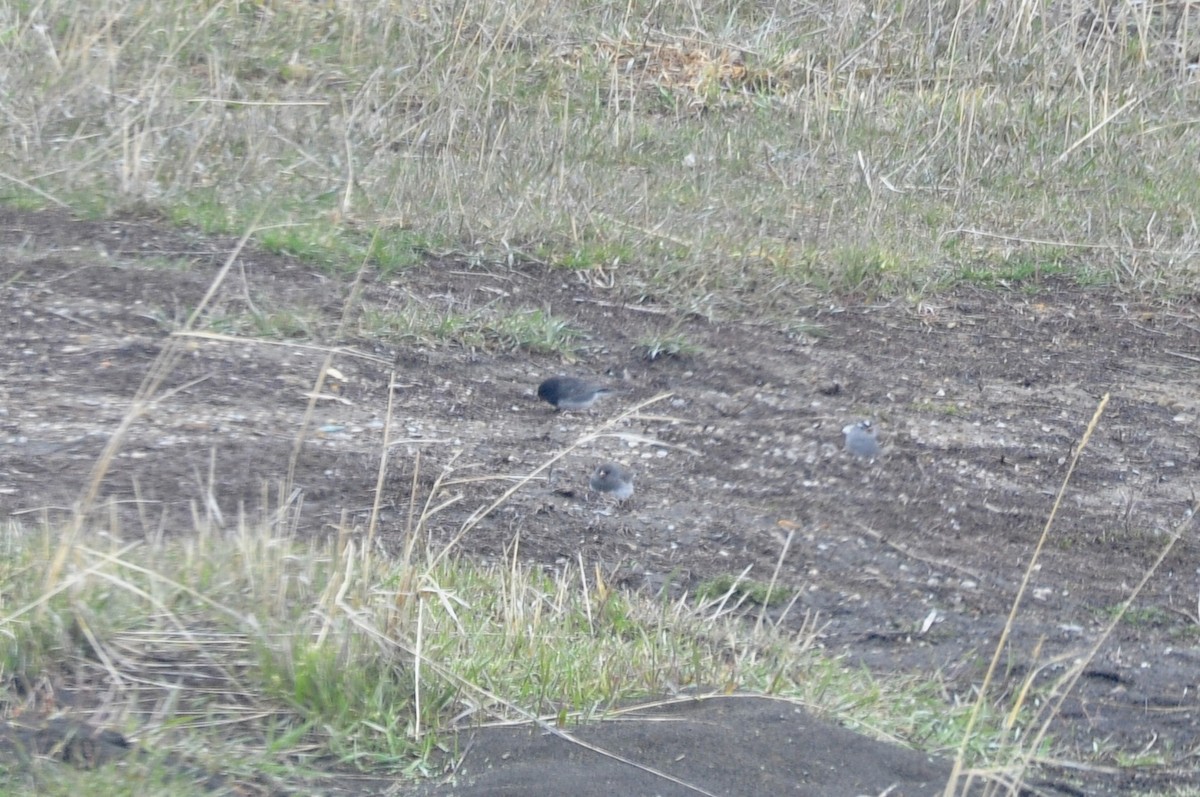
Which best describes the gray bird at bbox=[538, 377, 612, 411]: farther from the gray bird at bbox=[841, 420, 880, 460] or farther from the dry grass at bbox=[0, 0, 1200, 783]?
the gray bird at bbox=[841, 420, 880, 460]

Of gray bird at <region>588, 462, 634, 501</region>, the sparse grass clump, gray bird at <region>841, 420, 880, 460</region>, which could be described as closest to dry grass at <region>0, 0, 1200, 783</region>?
the sparse grass clump

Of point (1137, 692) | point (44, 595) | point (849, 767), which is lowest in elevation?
point (1137, 692)

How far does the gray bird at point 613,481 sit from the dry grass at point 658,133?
1.37 m

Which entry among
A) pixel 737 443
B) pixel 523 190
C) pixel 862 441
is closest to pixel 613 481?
pixel 737 443

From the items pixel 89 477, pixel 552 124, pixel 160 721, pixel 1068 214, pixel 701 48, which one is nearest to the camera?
pixel 160 721

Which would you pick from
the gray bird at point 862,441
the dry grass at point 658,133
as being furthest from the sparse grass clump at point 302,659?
the dry grass at point 658,133

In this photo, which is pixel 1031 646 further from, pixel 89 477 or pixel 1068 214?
pixel 1068 214

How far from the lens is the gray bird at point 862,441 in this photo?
170 inches

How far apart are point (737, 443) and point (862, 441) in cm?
39

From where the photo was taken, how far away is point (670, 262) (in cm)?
558

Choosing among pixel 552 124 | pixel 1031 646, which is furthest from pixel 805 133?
pixel 1031 646

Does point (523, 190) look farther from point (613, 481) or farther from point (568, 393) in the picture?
point (613, 481)

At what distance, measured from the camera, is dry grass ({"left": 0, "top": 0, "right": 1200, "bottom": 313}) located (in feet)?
18.8

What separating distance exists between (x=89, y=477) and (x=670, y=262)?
264cm
